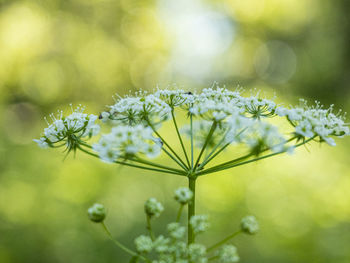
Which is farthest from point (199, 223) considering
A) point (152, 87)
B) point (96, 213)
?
point (152, 87)

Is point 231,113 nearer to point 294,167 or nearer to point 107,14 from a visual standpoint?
point 294,167

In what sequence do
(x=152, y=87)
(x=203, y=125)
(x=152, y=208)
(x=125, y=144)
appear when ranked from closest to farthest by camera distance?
(x=152, y=208)
(x=125, y=144)
(x=203, y=125)
(x=152, y=87)

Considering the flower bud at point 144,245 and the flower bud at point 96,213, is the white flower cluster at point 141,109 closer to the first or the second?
the flower bud at point 96,213

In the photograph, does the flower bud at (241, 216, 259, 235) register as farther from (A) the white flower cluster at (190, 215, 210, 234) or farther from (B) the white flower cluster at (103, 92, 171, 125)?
(B) the white flower cluster at (103, 92, 171, 125)

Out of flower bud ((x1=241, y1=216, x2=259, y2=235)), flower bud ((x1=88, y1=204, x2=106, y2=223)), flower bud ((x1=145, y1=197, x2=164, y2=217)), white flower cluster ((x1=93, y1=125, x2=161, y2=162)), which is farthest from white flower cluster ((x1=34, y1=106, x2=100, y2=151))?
flower bud ((x1=241, y1=216, x2=259, y2=235))

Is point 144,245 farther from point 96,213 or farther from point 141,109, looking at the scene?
point 141,109

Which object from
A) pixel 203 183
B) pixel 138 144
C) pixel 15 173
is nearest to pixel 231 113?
pixel 138 144

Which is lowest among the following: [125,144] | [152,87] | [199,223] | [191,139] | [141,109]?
[199,223]

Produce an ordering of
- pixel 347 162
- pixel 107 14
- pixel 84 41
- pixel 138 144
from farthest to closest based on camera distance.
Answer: pixel 107 14 → pixel 84 41 → pixel 347 162 → pixel 138 144
